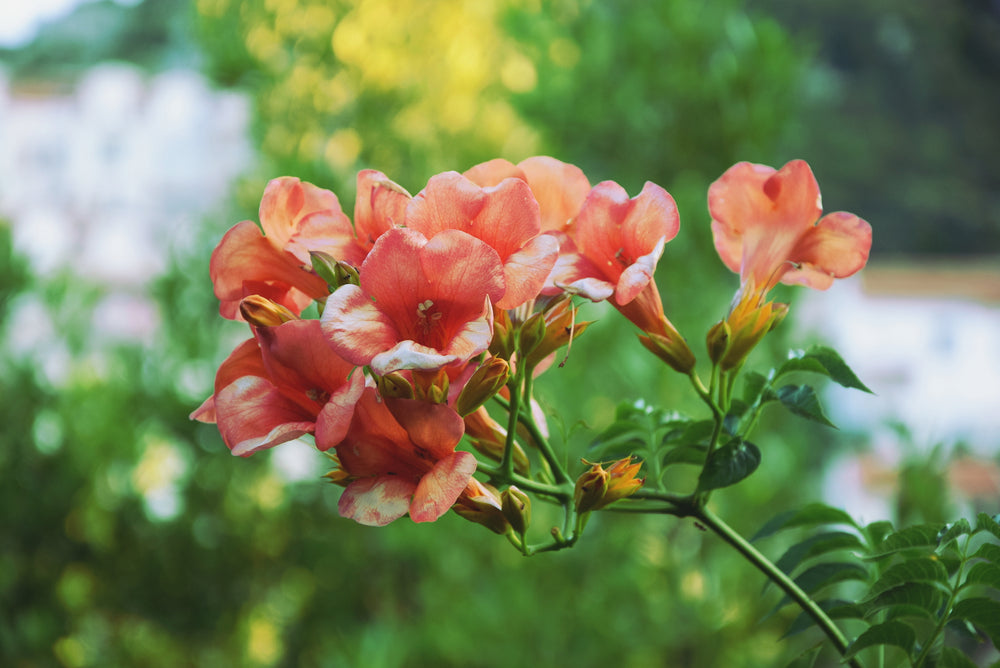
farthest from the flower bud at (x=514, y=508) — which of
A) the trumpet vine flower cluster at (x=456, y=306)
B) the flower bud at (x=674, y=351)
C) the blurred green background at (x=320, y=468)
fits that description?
the blurred green background at (x=320, y=468)

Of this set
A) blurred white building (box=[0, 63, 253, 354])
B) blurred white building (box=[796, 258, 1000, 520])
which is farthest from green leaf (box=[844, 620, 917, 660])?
blurred white building (box=[0, 63, 253, 354])

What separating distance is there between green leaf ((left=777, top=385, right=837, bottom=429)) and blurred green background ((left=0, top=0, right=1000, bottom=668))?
0.94m

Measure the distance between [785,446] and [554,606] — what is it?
1.83ft

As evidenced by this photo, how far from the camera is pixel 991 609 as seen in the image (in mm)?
302

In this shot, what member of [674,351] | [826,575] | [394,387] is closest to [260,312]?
[394,387]

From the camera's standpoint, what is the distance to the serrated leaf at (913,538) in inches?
11.9

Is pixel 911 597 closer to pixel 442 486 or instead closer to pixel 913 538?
pixel 913 538

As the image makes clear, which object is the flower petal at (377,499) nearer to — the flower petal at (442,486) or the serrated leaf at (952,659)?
the flower petal at (442,486)

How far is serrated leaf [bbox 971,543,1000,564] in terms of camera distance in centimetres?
30

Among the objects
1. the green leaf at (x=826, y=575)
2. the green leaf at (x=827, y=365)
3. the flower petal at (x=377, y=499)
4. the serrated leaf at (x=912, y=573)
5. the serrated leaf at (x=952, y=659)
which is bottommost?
the green leaf at (x=826, y=575)

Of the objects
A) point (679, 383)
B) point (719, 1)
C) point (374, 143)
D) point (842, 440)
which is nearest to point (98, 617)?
point (374, 143)

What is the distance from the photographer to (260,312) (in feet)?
1.03

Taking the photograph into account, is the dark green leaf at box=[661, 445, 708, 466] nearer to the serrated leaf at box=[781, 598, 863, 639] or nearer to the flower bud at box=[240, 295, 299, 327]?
the serrated leaf at box=[781, 598, 863, 639]

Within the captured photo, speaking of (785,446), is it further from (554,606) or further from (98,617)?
(98,617)
